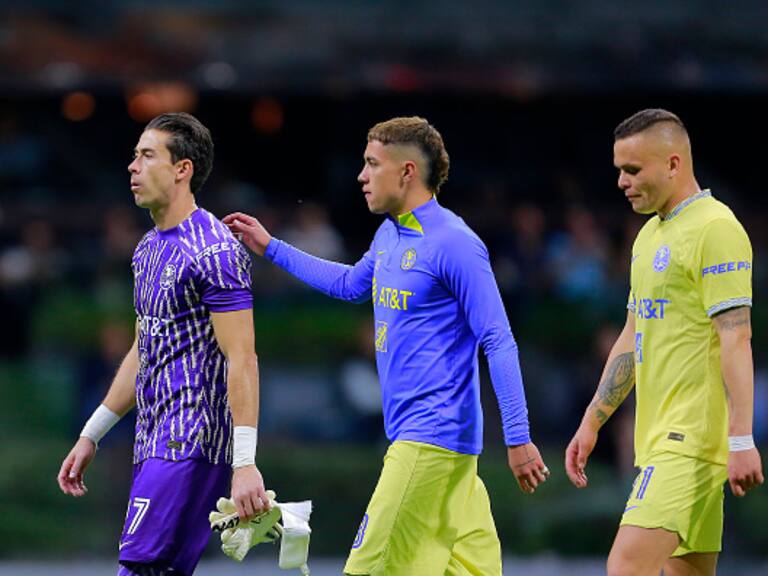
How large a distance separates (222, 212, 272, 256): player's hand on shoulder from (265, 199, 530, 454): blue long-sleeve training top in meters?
0.70

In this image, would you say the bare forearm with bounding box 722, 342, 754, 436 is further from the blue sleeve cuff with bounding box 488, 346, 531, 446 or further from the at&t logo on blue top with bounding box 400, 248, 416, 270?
the at&t logo on blue top with bounding box 400, 248, 416, 270

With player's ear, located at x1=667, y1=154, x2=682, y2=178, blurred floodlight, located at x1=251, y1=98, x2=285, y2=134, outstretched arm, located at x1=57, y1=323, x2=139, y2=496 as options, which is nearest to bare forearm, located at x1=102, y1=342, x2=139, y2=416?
outstretched arm, located at x1=57, y1=323, x2=139, y2=496

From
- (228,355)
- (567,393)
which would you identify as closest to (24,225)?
(567,393)

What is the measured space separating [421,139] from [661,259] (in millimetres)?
1224

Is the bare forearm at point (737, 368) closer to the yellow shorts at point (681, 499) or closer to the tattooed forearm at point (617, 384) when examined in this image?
the yellow shorts at point (681, 499)

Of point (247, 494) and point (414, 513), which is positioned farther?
point (414, 513)

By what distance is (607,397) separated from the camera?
24.1ft

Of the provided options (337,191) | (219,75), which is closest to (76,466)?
(219,75)

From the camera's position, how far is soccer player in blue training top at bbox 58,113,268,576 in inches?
258

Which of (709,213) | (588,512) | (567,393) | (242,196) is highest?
(242,196)

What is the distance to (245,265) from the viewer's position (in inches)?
266

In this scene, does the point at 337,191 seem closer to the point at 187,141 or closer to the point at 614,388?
the point at 614,388

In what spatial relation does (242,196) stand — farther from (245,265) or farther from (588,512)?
(245,265)

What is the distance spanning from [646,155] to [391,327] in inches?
51.7
